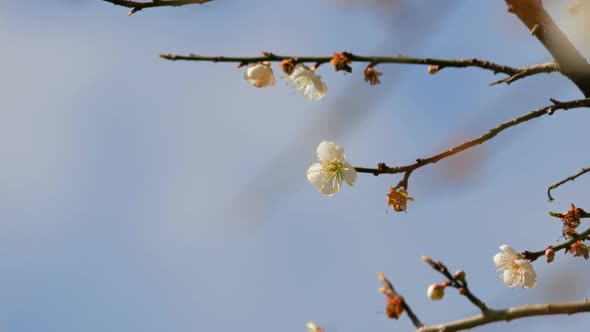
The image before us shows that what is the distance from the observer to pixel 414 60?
2809 millimetres

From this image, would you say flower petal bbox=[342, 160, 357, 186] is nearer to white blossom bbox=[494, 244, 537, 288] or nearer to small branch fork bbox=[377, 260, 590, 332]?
white blossom bbox=[494, 244, 537, 288]

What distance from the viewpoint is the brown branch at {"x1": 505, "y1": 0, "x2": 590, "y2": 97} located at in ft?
10.9

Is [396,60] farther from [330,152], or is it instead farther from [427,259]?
[330,152]

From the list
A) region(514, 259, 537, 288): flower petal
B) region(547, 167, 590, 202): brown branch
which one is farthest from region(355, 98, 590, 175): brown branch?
region(514, 259, 537, 288): flower petal

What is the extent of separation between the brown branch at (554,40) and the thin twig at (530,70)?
36 millimetres

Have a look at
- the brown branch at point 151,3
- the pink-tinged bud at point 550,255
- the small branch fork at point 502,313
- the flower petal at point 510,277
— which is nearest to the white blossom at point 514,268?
the flower petal at point 510,277

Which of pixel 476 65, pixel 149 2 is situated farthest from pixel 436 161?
pixel 149 2

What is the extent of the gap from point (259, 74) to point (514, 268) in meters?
1.76

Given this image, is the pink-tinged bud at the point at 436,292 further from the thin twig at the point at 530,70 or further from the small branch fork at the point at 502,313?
the thin twig at the point at 530,70

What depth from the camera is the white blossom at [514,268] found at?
3.58 m

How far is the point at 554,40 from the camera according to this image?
3332 mm

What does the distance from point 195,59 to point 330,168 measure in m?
1.30

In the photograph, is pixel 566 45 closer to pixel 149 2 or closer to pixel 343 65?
pixel 343 65

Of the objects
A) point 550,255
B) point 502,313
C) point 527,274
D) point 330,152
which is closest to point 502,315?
point 502,313
